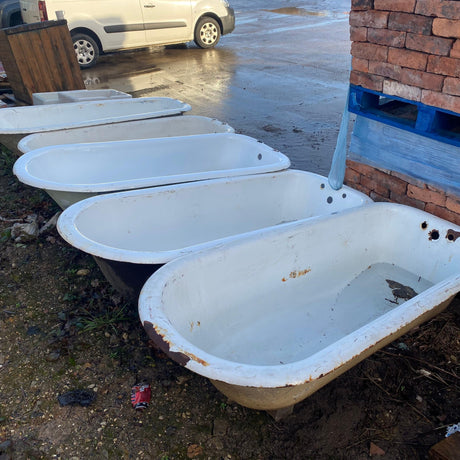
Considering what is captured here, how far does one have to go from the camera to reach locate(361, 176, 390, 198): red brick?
3.01m

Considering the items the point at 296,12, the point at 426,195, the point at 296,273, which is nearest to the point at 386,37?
the point at 426,195

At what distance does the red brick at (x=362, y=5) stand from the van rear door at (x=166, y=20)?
6.12 meters

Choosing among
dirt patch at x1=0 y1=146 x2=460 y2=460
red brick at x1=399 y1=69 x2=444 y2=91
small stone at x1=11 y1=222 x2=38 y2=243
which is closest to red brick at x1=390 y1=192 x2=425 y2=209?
dirt patch at x1=0 y1=146 x2=460 y2=460

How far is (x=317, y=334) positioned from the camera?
2533mm

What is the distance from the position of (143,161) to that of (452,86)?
2.56 metres

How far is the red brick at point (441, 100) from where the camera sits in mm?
2291

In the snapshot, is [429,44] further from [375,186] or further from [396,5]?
[375,186]

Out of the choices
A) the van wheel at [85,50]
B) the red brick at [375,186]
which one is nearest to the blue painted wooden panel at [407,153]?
the red brick at [375,186]

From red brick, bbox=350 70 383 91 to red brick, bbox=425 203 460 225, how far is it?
79 cm

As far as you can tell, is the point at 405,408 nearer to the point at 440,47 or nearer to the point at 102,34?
the point at 440,47

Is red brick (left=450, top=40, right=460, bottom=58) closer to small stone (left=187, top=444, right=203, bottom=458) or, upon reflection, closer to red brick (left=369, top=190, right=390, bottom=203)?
red brick (left=369, top=190, right=390, bottom=203)

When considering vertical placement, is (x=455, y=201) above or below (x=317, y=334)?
above

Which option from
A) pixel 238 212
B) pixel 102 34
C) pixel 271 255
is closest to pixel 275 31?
pixel 102 34

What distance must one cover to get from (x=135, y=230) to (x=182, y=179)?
1.63 ft
